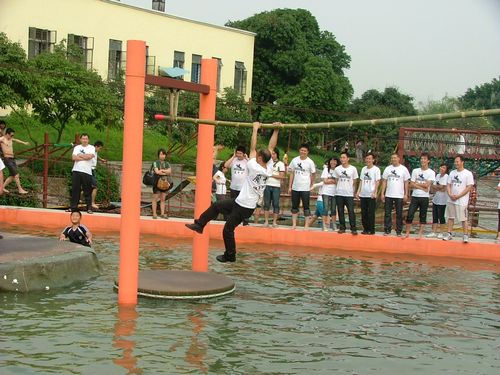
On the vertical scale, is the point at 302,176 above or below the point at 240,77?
below

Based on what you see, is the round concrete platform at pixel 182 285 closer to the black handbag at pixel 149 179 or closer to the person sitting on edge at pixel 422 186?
the person sitting on edge at pixel 422 186

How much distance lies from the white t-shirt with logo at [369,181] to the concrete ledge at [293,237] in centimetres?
88

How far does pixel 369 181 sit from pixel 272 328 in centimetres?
760

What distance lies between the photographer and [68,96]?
28.5m

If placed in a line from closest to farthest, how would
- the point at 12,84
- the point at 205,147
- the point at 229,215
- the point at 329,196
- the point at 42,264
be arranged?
the point at 42,264
the point at 229,215
the point at 205,147
the point at 329,196
the point at 12,84

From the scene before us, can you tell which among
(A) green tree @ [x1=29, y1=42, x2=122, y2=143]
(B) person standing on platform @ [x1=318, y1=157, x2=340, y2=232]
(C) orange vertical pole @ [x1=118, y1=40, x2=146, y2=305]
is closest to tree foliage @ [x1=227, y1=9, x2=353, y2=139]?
(A) green tree @ [x1=29, y1=42, x2=122, y2=143]

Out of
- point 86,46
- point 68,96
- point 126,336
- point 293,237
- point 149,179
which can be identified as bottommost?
point 126,336

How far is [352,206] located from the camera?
58.4 ft

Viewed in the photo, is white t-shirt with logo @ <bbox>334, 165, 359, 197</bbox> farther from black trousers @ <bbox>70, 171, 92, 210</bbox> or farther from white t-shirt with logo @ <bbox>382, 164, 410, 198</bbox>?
black trousers @ <bbox>70, 171, 92, 210</bbox>

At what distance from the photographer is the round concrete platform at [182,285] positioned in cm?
1170

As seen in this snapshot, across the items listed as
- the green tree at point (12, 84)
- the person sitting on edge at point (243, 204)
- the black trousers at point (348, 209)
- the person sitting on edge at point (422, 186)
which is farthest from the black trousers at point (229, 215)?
the green tree at point (12, 84)

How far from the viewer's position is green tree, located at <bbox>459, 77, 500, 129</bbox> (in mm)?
91181

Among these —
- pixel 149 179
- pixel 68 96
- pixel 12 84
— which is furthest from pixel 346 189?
pixel 12 84

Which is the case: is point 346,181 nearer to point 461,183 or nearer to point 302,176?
point 302,176
